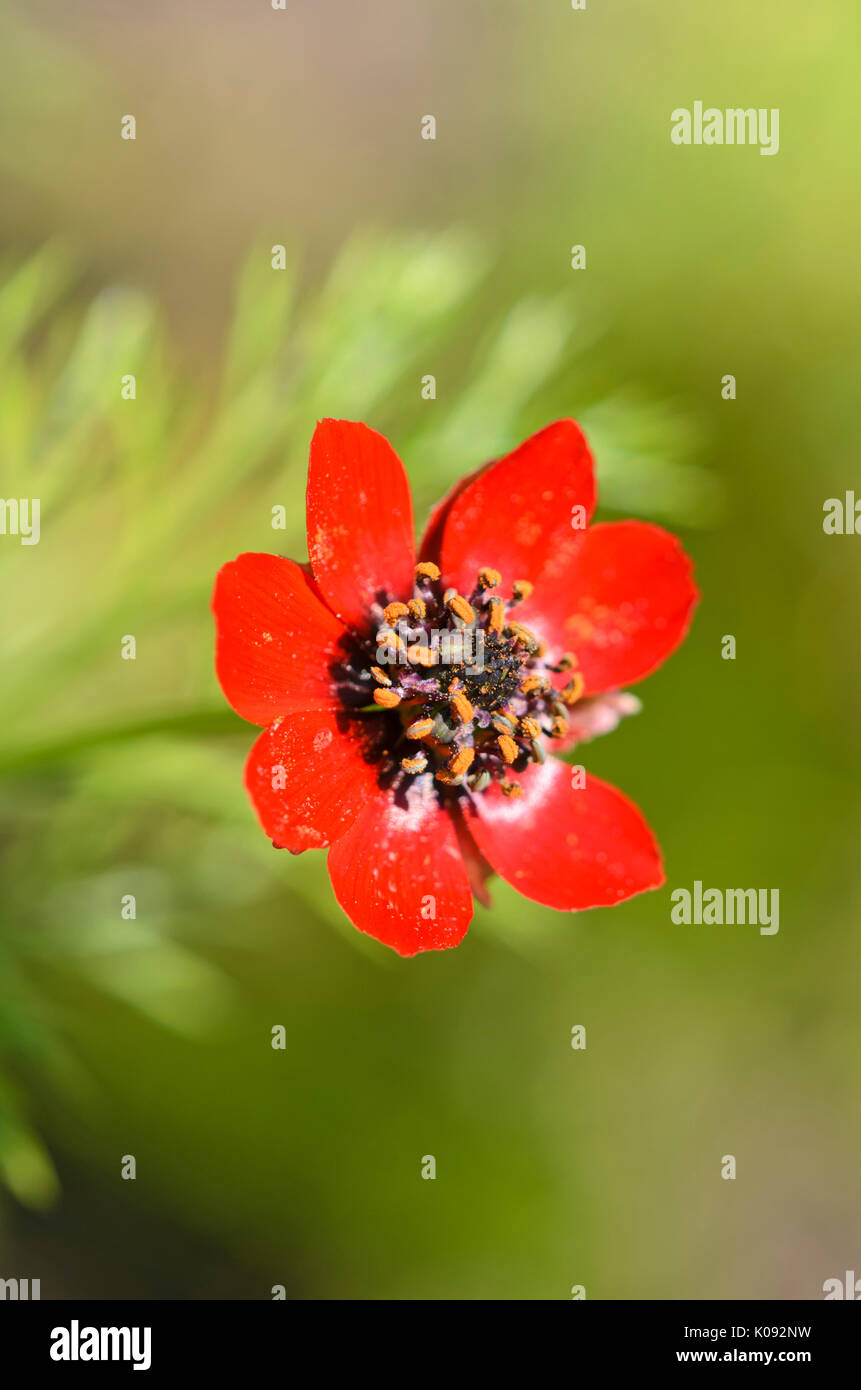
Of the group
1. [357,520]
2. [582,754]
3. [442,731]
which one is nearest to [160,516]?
[357,520]

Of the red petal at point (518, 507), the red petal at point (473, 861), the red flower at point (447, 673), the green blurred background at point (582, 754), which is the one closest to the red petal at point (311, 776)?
the red flower at point (447, 673)

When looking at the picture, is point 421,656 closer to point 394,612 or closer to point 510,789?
point 394,612

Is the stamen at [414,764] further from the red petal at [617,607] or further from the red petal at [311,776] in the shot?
the red petal at [617,607]

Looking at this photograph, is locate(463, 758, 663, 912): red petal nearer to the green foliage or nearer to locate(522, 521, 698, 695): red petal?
locate(522, 521, 698, 695): red petal

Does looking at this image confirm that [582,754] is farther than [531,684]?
Yes

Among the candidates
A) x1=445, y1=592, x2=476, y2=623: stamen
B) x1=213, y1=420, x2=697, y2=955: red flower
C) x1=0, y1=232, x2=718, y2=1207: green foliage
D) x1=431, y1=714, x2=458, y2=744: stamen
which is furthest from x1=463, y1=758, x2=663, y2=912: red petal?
x1=0, y1=232, x2=718, y2=1207: green foliage

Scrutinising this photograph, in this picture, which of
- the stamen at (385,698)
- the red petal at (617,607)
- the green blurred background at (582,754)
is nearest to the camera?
the stamen at (385,698)
